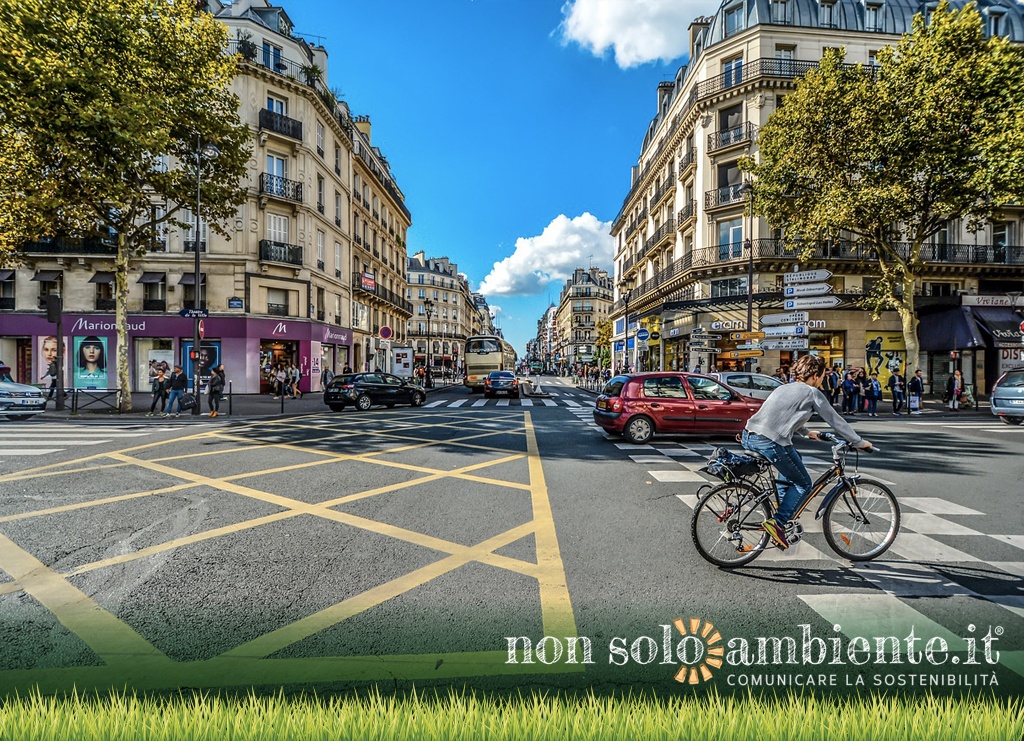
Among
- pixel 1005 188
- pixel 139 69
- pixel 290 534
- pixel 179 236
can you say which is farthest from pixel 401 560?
pixel 179 236

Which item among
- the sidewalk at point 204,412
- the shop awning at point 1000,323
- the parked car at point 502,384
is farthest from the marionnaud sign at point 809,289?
the shop awning at point 1000,323

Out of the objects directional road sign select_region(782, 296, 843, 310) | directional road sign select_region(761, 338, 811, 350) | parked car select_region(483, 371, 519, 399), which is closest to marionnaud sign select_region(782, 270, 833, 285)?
directional road sign select_region(782, 296, 843, 310)

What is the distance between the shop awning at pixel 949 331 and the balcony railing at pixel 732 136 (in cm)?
1397

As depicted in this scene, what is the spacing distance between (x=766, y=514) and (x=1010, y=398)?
53.4ft

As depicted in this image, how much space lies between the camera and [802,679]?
2.42m

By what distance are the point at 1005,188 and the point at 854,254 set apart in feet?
32.4

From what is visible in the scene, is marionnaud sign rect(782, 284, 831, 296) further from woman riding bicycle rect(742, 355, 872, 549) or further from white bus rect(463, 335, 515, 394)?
white bus rect(463, 335, 515, 394)

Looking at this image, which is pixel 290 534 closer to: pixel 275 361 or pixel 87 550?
pixel 87 550

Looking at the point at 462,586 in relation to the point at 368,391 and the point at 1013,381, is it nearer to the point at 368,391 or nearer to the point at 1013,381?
the point at 368,391

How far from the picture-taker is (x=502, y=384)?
83.8 ft

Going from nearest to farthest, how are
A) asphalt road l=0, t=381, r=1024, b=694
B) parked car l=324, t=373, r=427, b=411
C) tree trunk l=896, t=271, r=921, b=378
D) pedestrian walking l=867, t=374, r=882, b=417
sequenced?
asphalt road l=0, t=381, r=1024, b=694 < pedestrian walking l=867, t=374, r=882, b=417 < parked car l=324, t=373, r=427, b=411 < tree trunk l=896, t=271, r=921, b=378

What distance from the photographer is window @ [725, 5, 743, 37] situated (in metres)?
27.5

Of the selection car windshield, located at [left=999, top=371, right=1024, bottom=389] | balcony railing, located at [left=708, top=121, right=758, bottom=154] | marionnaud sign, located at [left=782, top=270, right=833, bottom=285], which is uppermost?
balcony railing, located at [left=708, top=121, right=758, bottom=154]

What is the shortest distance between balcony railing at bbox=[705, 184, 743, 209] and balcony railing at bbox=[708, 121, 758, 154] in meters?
2.36
